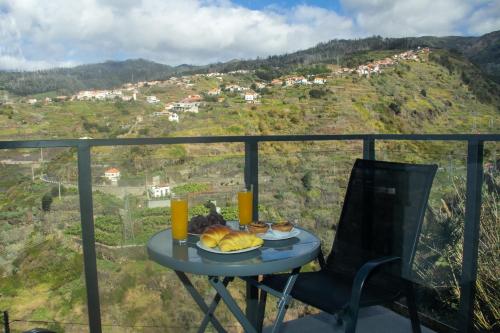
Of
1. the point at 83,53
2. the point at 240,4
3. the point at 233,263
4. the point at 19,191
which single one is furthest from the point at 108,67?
the point at 233,263

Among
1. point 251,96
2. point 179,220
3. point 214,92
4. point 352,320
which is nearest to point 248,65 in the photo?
point 251,96

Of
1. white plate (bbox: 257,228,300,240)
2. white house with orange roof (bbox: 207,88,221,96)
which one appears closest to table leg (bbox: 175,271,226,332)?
white plate (bbox: 257,228,300,240)

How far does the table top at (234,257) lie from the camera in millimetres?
1376

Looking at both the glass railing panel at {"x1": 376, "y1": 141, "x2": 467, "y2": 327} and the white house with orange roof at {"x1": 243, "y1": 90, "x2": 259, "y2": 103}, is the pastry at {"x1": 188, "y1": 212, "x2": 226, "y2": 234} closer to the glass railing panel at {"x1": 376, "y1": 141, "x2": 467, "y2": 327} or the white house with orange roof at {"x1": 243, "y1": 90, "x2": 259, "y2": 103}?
the glass railing panel at {"x1": 376, "y1": 141, "x2": 467, "y2": 327}

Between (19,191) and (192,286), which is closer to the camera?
(192,286)

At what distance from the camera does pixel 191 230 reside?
5.75 ft

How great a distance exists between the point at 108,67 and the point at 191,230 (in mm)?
14681

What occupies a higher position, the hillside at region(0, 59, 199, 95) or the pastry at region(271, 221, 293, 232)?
the hillside at region(0, 59, 199, 95)

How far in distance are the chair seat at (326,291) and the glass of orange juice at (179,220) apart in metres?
0.56

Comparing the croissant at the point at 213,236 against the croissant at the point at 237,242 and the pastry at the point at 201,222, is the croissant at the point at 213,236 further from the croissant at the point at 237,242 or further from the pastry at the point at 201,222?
the pastry at the point at 201,222

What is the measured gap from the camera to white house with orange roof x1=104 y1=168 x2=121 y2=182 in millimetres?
2764

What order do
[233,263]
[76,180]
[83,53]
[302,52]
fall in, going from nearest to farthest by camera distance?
[233,263] → [76,180] → [302,52] → [83,53]

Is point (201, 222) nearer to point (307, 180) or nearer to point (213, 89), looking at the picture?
point (307, 180)

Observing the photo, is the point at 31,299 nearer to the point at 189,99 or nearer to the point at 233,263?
the point at 233,263
